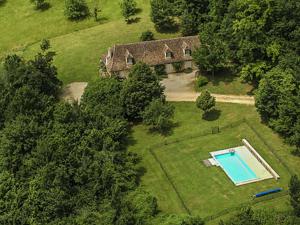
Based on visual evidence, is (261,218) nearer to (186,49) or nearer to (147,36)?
(186,49)

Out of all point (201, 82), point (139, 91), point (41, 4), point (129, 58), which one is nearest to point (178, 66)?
point (201, 82)

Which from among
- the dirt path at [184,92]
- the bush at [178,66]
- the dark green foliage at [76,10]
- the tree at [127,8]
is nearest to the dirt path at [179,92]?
the dirt path at [184,92]

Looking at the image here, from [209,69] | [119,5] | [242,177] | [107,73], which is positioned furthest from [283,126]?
[119,5]

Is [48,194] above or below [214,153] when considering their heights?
above

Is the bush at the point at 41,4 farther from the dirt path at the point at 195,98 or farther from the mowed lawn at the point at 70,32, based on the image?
the dirt path at the point at 195,98

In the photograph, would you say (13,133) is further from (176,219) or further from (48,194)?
(176,219)

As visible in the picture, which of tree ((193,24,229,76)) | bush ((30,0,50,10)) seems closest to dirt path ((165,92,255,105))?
tree ((193,24,229,76))
